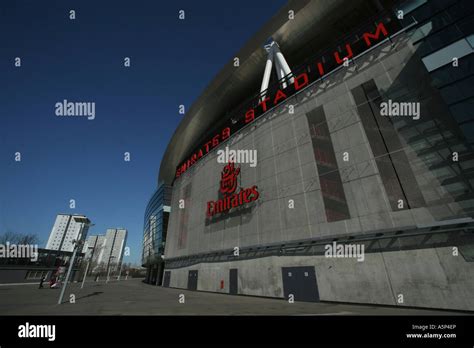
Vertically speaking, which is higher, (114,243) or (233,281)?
(114,243)

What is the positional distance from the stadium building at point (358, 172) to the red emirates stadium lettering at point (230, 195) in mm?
178

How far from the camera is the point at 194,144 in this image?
44.9 m

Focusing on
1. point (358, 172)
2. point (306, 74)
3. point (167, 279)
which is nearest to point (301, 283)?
point (358, 172)

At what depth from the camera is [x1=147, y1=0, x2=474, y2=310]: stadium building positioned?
1084 centimetres

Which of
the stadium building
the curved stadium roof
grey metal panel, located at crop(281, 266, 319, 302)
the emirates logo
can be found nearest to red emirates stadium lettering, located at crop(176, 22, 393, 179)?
the stadium building

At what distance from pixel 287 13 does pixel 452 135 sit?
2301cm

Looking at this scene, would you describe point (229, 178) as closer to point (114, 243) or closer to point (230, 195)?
point (230, 195)

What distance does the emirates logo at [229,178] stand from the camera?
24.5 metres

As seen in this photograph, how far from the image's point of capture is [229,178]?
2538cm

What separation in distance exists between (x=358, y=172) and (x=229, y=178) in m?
14.6

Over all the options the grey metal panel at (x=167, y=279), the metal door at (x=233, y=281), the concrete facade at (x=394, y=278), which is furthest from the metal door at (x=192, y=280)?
the concrete facade at (x=394, y=278)
